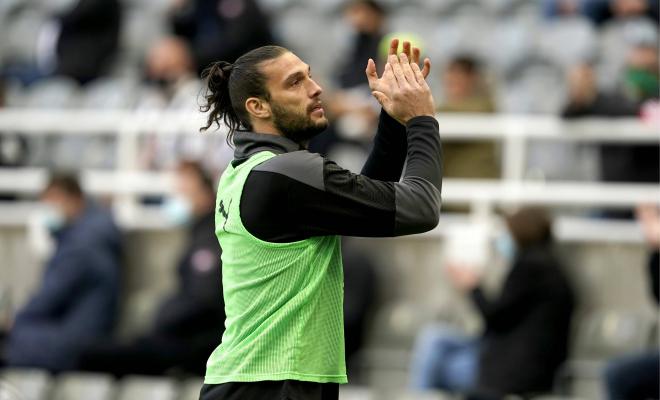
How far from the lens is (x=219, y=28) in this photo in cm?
1138

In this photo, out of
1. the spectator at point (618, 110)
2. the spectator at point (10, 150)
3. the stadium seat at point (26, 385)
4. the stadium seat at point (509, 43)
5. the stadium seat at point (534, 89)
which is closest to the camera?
the stadium seat at point (26, 385)

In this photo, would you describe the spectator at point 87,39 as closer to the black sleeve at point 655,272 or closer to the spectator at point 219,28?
the spectator at point 219,28

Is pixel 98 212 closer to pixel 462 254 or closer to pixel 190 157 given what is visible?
pixel 190 157

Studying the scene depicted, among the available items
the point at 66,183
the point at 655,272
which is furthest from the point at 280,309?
the point at 66,183

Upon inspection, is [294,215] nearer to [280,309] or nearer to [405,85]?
[280,309]

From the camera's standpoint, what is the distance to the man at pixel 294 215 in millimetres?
4285

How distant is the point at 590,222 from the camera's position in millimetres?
8945

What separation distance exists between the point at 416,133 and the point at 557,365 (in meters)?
3.80

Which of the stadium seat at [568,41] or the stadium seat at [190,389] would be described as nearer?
the stadium seat at [190,389]

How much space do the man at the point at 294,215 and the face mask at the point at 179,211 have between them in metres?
4.72

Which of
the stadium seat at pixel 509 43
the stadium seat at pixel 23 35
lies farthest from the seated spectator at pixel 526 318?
the stadium seat at pixel 23 35

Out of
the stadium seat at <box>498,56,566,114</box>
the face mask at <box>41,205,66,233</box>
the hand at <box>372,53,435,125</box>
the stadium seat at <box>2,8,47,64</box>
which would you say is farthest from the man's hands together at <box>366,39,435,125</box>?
the stadium seat at <box>2,8,47,64</box>

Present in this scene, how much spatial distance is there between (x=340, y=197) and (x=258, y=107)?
410 mm

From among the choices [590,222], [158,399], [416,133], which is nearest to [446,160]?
[590,222]
